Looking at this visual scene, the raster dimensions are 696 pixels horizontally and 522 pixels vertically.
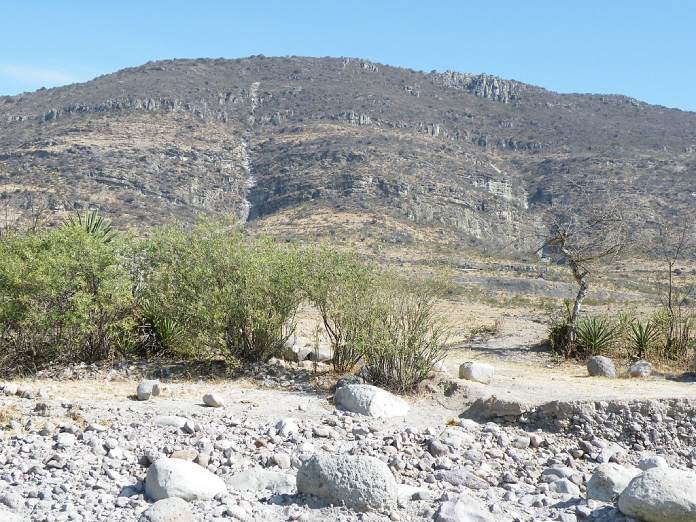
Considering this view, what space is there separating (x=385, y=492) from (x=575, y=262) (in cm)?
1141

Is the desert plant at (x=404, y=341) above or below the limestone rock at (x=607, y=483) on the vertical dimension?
above

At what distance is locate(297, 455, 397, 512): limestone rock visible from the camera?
5945mm

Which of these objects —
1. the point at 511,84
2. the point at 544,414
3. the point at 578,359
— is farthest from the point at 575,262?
the point at 511,84

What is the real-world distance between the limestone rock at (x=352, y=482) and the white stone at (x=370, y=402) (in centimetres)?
261

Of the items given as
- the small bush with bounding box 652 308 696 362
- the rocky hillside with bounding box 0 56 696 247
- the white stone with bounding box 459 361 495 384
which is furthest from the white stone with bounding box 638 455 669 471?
the rocky hillside with bounding box 0 56 696 247

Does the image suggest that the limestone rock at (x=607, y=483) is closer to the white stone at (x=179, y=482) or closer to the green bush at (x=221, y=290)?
the white stone at (x=179, y=482)

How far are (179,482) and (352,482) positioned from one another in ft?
5.00

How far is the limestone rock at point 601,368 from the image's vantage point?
12180 millimetres

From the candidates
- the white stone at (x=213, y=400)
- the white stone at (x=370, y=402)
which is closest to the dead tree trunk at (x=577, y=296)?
the white stone at (x=370, y=402)

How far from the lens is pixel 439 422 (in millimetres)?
8789

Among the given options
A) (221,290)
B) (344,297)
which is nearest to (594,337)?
(344,297)

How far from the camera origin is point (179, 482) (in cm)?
609

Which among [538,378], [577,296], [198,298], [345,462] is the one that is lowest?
[538,378]

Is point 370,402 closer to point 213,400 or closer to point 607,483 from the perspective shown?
point 213,400
